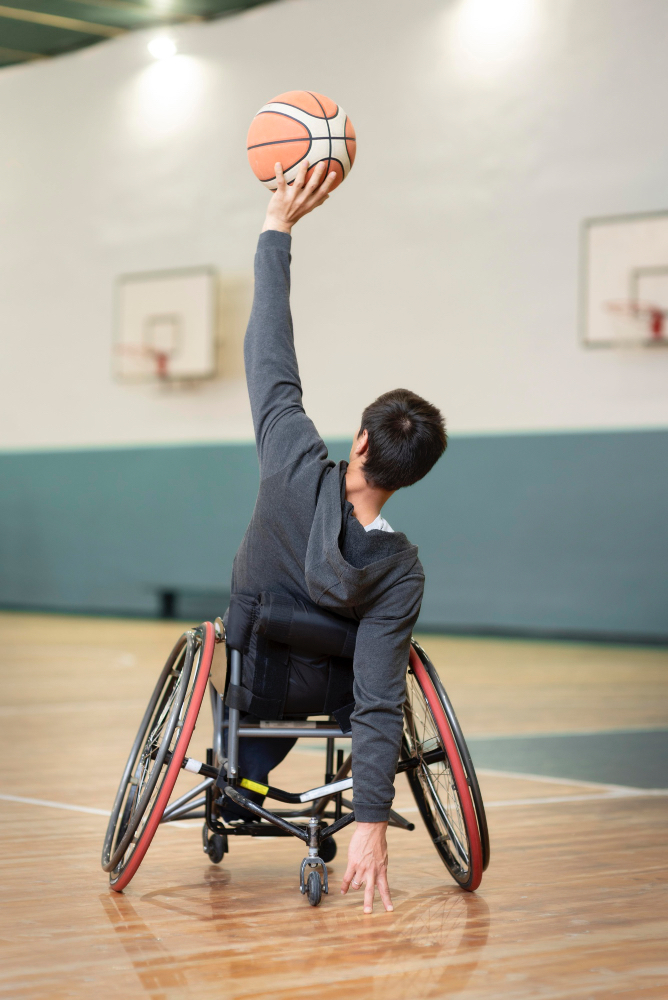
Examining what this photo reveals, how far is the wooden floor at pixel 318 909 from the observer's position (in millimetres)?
1978

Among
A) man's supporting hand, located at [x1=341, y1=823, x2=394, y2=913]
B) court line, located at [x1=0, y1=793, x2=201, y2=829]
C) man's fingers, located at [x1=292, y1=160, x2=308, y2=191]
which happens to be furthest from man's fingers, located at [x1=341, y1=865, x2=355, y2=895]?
man's fingers, located at [x1=292, y1=160, x2=308, y2=191]

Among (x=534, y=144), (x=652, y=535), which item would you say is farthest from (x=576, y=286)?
(x=652, y=535)

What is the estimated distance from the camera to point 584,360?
8.96 m

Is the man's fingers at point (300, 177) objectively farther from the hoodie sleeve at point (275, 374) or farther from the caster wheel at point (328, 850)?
the caster wheel at point (328, 850)

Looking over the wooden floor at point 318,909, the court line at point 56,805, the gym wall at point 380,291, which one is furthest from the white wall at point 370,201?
the court line at point 56,805

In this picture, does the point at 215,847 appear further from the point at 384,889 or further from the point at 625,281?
the point at 625,281

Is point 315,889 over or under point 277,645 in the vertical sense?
under

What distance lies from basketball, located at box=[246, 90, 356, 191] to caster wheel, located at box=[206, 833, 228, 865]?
1340 mm

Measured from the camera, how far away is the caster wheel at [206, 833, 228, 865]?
2.74 metres

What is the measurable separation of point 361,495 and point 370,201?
7.91 metres

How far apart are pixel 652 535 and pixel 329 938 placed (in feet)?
22.2

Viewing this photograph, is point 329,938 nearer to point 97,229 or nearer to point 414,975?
point 414,975

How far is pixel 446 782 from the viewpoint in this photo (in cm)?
255

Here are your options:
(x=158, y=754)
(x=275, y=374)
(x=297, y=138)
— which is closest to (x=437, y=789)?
(x=158, y=754)
